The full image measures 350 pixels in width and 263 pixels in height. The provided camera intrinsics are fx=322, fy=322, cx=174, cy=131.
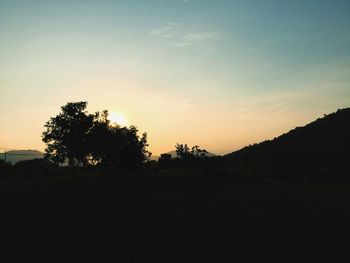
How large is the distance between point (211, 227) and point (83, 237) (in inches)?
239

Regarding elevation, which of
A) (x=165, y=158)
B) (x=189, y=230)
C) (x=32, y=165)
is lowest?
(x=189, y=230)

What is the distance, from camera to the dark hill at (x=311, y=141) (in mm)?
73688

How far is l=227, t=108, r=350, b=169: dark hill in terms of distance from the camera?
2901 inches

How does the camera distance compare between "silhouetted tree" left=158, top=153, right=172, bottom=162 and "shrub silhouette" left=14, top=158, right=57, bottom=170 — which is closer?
"silhouetted tree" left=158, top=153, right=172, bottom=162

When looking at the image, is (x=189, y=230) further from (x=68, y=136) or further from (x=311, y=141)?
(x=311, y=141)

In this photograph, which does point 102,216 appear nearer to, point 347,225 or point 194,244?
point 194,244

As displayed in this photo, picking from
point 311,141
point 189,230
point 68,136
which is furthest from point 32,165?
point 189,230

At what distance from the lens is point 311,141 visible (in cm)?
8819

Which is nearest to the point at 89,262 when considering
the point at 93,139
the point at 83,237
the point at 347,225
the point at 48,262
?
the point at 48,262

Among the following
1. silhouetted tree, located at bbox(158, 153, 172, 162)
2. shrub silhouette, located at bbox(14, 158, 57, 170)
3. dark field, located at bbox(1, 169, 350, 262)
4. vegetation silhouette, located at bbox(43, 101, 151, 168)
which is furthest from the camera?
shrub silhouette, located at bbox(14, 158, 57, 170)

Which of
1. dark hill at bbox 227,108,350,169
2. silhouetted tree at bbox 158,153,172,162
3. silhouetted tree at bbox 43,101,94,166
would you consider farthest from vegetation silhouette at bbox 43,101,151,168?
dark hill at bbox 227,108,350,169

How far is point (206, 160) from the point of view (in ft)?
256

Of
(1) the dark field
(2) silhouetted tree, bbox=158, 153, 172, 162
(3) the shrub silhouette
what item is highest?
(3) the shrub silhouette

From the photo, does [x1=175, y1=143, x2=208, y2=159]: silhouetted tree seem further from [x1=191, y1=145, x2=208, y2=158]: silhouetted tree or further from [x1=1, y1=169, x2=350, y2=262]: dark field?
[x1=1, y1=169, x2=350, y2=262]: dark field
